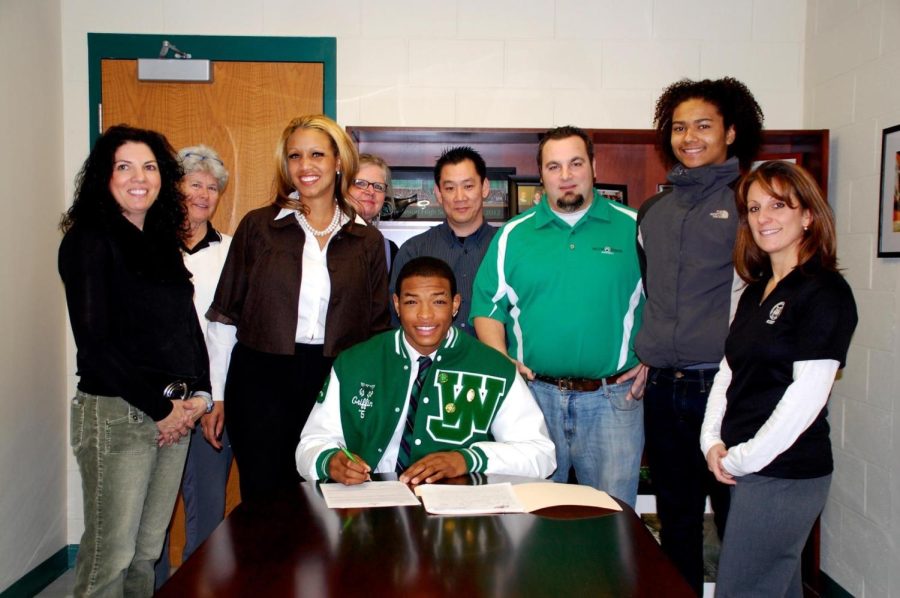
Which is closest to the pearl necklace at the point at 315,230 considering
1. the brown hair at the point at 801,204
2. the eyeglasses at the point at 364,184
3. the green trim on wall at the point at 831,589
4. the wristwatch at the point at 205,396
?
the eyeglasses at the point at 364,184

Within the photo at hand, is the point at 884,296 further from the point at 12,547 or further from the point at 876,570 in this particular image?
the point at 12,547

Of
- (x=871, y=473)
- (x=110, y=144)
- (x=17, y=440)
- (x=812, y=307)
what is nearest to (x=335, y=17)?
(x=110, y=144)

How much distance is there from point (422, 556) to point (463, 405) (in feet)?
2.65

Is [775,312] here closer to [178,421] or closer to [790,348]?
[790,348]

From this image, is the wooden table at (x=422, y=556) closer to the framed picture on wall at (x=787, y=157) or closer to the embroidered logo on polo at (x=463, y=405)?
the embroidered logo on polo at (x=463, y=405)

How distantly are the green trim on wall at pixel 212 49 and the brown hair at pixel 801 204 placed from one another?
90.2 inches

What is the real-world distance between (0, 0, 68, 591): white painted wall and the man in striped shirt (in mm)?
1973

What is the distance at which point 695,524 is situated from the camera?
2516 mm

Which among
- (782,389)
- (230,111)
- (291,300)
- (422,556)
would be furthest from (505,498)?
(230,111)

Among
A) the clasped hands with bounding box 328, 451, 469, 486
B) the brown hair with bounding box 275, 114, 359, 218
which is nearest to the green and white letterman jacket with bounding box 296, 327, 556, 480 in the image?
the clasped hands with bounding box 328, 451, 469, 486

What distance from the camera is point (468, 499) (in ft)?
5.49

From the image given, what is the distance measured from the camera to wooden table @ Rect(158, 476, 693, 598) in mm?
1241

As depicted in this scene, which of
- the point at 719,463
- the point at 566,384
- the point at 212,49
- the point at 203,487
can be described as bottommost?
the point at 203,487

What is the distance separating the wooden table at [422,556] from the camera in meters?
1.24
